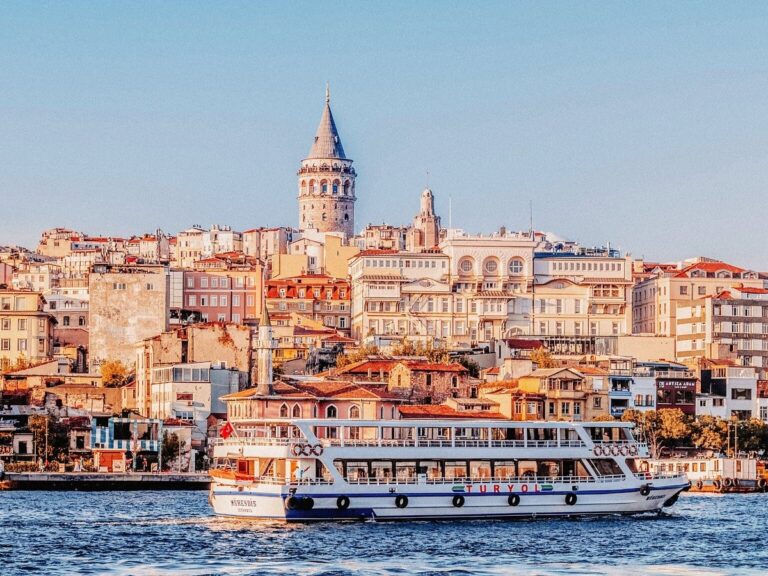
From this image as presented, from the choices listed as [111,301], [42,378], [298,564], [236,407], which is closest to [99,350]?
[111,301]

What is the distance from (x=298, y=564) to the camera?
42.3m

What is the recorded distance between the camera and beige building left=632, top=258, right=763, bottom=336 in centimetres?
12825

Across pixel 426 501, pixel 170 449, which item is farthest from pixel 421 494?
pixel 170 449

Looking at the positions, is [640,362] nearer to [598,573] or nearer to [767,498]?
[767,498]

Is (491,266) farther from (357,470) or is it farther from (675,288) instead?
(357,470)

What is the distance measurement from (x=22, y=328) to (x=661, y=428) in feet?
147

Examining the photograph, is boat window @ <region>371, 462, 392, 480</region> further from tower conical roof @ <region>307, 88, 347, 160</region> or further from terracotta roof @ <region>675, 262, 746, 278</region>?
tower conical roof @ <region>307, 88, 347, 160</region>

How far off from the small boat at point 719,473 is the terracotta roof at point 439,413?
785 cm

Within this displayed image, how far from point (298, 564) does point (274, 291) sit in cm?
9200

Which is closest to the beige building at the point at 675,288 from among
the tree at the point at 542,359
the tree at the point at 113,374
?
the tree at the point at 542,359

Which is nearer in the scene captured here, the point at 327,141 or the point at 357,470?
the point at 357,470

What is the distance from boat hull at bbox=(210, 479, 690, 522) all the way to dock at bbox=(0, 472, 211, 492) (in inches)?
1108

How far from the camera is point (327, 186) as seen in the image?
19150cm

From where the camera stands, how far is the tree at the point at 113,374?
105375mm
